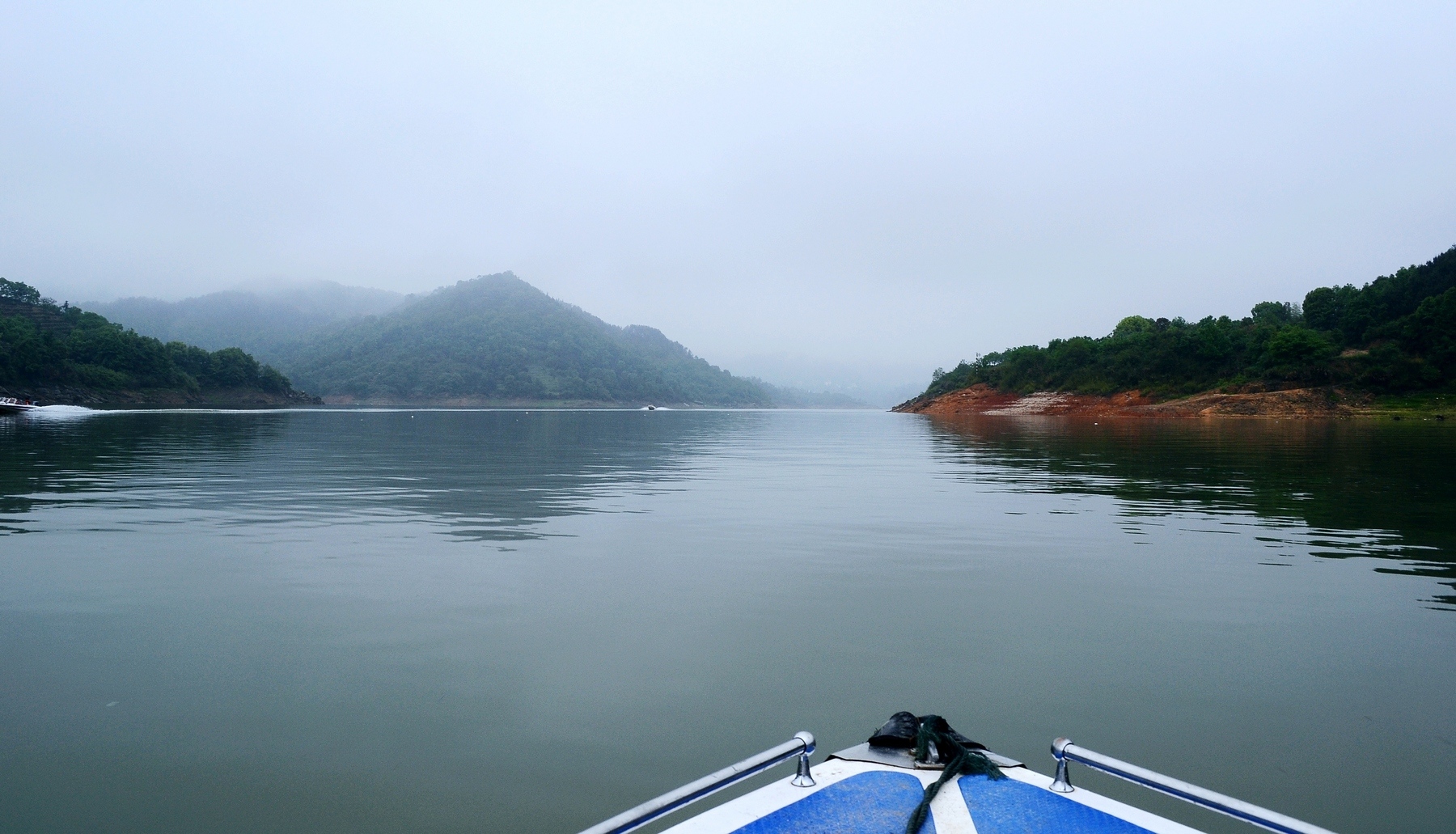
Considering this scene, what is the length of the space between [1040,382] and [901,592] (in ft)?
484

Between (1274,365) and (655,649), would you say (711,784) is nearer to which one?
(655,649)

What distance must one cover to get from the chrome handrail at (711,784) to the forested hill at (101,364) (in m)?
144

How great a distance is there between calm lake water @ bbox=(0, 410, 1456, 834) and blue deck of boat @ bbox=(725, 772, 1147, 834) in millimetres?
Result: 1225

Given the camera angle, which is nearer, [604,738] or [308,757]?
[308,757]

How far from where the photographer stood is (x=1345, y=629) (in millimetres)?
8516

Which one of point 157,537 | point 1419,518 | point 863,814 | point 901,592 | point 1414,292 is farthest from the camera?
point 1414,292

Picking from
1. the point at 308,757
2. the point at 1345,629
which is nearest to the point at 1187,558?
the point at 1345,629

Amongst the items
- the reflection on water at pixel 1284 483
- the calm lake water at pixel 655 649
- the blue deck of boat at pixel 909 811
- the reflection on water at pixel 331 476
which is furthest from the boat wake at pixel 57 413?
the blue deck of boat at pixel 909 811

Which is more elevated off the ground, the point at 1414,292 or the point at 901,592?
the point at 1414,292

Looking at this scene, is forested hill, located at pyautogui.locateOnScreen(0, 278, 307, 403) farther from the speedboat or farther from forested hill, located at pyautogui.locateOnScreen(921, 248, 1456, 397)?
A: forested hill, located at pyautogui.locateOnScreen(921, 248, 1456, 397)

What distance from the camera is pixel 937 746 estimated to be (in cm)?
485

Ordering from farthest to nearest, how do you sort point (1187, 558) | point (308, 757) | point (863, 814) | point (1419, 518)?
point (1419, 518), point (1187, 558), point (308, 757), point (863, 814)

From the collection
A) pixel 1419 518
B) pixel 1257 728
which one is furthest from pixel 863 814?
pixel 1419 518

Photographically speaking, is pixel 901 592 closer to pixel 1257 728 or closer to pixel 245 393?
pixel 1257 728
